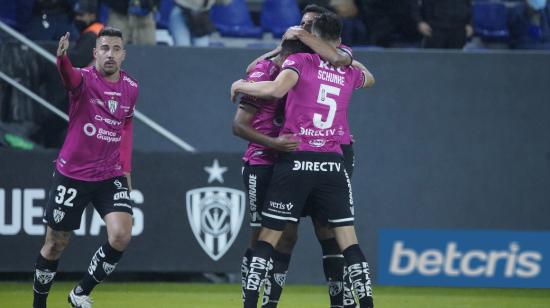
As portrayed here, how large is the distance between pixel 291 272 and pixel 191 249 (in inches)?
48.9

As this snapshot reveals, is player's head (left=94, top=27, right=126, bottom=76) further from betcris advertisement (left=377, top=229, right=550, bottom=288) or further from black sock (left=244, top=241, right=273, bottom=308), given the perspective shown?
betcris advertisement (left=377, top=229, right=550, bottom=288)

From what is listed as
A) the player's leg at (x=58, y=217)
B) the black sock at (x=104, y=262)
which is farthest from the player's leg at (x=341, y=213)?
the player's leg at (x=58, y=217)

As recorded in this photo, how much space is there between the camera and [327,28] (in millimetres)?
7711

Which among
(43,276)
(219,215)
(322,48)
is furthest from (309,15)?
(219,215)

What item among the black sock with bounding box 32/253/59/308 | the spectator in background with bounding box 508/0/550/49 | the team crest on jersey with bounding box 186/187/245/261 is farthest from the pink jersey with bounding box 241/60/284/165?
the spectator in background with bounding box 508/0/550/49

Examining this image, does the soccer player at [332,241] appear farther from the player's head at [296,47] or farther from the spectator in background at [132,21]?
the spectator in background at [132,21]

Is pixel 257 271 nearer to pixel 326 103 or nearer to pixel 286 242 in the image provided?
pixel 286 242

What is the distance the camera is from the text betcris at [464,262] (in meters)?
12.0

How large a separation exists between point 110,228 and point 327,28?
2300mm

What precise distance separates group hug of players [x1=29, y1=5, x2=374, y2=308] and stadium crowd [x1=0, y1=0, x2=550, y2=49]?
136 inches

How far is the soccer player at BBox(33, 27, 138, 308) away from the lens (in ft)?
28.2

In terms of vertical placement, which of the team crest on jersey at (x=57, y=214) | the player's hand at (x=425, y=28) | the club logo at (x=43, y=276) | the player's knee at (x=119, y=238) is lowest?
the club logo at (x=43, y=276)

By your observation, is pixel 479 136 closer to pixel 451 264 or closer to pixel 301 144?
pixel 451 264

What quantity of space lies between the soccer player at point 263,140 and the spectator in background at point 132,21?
431 centimetres
